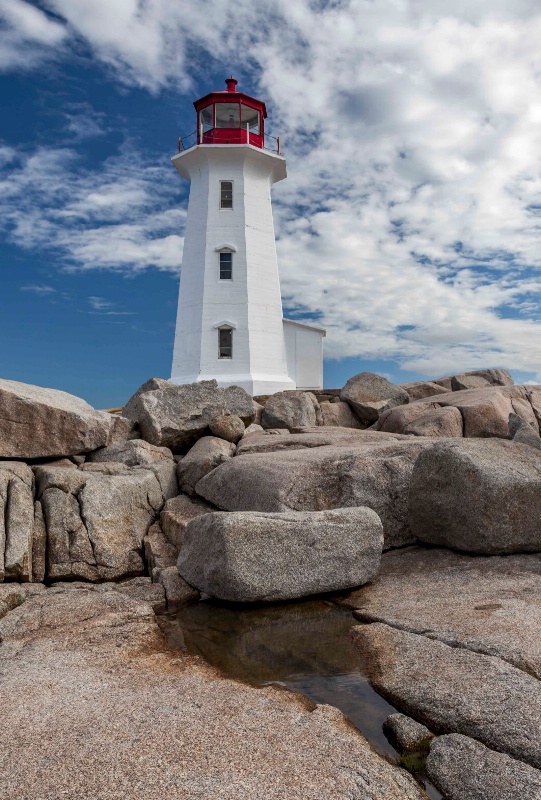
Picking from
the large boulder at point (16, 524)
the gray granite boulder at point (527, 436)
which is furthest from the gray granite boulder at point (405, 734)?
the gray granite boulder at point (527, 436)

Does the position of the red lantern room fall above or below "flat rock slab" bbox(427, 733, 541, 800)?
above

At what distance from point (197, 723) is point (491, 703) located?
2041mm

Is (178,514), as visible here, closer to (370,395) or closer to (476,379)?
(370,395)

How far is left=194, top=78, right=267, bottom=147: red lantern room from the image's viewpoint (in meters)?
27.2

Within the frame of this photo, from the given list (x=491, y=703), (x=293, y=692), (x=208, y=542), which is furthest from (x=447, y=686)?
(x=208, y=542)

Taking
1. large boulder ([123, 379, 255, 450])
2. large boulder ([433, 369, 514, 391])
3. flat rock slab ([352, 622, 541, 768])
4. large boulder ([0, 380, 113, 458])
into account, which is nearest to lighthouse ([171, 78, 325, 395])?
large boulder ([433, 369, 514, 391])

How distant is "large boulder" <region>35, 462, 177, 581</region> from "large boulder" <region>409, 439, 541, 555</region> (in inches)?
164

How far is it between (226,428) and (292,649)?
7011mm

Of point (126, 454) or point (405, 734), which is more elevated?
point (126, 454)

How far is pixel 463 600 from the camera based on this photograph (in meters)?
6.52

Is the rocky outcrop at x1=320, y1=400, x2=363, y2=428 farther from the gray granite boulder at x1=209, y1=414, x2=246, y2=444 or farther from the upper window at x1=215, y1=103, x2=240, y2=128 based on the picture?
the upper window at x1=215, y1=103, x2=240, y2=128

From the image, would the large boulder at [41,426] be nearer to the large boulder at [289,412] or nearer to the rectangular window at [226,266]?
the large boulder at [289,412]

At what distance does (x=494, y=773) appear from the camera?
3695mm

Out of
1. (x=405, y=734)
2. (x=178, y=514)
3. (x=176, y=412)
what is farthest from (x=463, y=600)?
(x=176, y=412)
